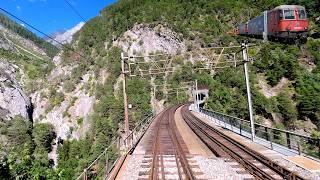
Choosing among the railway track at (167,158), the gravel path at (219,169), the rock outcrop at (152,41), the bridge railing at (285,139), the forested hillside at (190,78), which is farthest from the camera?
the rock outcrop at (152,41)

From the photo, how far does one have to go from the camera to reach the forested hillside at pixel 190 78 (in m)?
85.1

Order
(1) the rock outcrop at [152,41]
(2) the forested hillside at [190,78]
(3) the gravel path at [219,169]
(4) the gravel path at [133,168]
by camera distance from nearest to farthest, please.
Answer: (3) the gravel path at [219,169], (4) the gravel path at [133,168], (2) the forested hillside at [190,78], (1) the rock outcrop at [152,41]

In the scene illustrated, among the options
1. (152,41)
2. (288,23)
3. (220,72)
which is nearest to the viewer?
(288,23)

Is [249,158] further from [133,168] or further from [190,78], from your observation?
[190,78]

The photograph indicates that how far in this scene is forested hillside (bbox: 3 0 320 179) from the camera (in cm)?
8506

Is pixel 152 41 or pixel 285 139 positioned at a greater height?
pixel 152 41

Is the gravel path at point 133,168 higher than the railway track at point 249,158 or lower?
lower

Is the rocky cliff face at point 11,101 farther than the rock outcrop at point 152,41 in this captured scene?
No

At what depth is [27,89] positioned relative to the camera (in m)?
193

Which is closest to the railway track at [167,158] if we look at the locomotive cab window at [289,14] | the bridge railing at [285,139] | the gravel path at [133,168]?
the gravel path at [133,168]

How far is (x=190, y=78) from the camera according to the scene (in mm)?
134125

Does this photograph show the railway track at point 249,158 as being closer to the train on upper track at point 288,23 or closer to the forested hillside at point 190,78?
the forested hillside at point 190,78

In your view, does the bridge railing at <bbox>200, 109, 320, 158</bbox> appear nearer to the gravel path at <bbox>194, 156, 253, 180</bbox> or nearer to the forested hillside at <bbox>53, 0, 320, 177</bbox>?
the gravel path at <bbox>194, 156, 253, 180</bbox>

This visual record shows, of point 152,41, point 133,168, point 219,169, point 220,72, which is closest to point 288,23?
point 219,169
